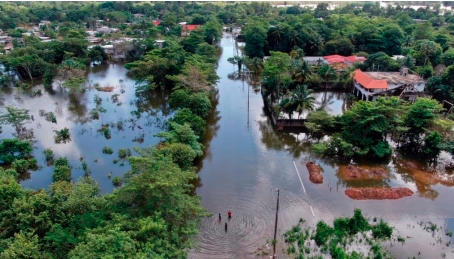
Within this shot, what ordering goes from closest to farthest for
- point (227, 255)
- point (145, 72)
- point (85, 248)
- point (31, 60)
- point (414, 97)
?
point (85, 248)
point (227, 255)
point (414, 97)
point (145, 72)
point (31, 60)

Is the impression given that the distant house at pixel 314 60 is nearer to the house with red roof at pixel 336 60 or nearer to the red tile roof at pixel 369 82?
the house with red roof at pixel 336 60

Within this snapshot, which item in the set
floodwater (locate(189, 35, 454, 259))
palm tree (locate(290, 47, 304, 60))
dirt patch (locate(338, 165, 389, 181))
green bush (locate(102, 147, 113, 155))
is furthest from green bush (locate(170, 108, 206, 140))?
palm tree (locate(290, 47, 304, 60))

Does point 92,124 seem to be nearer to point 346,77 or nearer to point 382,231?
point 382,231

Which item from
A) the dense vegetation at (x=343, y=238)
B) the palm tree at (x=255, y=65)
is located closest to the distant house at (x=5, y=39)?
the palm tree at (x=255, y=65)

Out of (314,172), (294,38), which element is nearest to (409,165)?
(314,172)

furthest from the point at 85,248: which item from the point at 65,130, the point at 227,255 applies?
the point at 65,130

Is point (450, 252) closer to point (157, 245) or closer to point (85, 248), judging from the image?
point (157, 245)

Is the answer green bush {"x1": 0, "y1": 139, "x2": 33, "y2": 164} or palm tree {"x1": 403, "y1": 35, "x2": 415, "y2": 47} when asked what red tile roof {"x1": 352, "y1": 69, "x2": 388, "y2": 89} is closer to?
palm tree {"x1": 403, "y1": 35, "x2": 415, "y2": 47}
